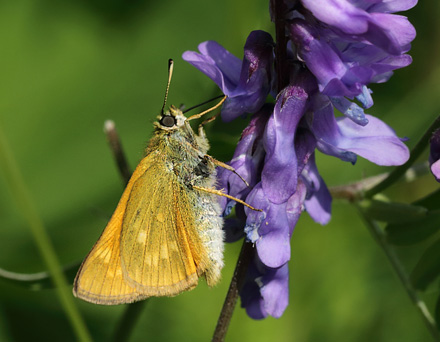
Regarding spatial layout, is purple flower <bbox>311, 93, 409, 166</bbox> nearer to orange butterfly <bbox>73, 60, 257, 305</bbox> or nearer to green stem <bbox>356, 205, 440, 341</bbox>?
orange butterfly <bbox>73, 60, 257, 305</bbox>

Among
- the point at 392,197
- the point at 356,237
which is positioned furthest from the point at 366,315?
the point at 392,197

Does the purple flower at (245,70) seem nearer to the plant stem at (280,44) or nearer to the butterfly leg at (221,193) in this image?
the plant stem at (280,44)

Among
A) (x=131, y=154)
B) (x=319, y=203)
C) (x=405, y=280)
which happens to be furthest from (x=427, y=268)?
(x=131, y=154)

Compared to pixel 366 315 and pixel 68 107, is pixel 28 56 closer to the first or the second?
pixel 68 107

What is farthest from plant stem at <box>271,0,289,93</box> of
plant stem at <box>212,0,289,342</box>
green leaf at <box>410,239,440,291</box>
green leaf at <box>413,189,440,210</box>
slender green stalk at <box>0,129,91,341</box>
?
slender green stalk at <box>0,129,91,341</box>

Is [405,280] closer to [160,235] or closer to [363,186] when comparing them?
[363,186]

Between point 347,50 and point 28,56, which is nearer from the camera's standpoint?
point 347,50

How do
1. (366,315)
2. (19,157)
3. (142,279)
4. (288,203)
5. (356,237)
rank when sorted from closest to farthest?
(288,203)
(142,279)
(366,315)
(356,237)
(19,157)
